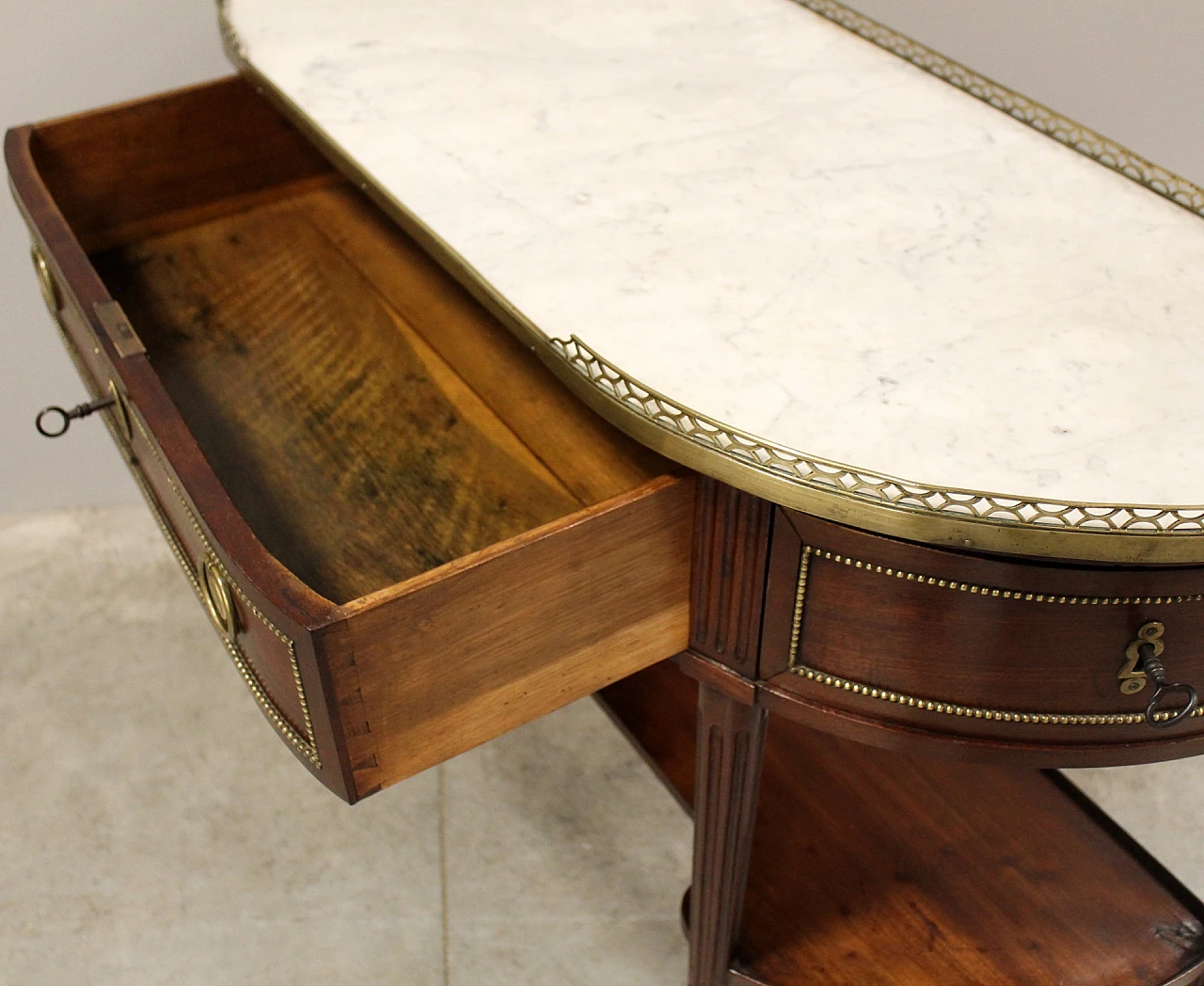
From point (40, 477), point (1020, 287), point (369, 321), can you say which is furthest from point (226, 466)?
point (40, 477)

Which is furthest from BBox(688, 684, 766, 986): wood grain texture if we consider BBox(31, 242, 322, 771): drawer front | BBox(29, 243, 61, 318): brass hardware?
BBox(29, 243, 61, 318): brass hardware

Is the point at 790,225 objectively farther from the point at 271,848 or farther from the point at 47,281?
the point at 271,848

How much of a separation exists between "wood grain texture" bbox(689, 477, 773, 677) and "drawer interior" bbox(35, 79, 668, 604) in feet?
0.26

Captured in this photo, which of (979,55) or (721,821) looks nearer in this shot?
(721,821)

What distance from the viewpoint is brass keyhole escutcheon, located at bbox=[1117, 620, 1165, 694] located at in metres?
0.67

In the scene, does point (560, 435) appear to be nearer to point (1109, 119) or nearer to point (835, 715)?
point (835, 715)

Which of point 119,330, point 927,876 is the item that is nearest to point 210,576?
point 119,330

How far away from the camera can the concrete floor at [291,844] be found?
Answer: 114 centimetres

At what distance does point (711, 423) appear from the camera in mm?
645

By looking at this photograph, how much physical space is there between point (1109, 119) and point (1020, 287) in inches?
27.1

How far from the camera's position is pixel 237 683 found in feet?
4.54

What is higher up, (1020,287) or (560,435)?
(1020,287)

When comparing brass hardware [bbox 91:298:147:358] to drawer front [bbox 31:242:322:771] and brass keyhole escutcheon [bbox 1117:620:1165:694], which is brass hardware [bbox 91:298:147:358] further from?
brass keyhole escutcheon [bbox 1117:620:1165:694]

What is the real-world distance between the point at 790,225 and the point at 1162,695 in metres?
0.32
